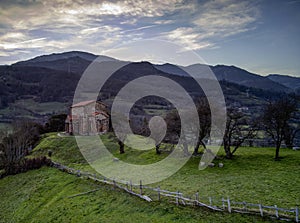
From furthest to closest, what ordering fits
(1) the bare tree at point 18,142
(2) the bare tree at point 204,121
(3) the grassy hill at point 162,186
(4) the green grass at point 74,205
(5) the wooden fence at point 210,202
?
(1) the bare tree at point 18,142
(2) the bare tree at point 204,121
(3) the grassy hill at point 162,186
(4) the green grass at point 74,205
(5) the wooden fence at point 210,202

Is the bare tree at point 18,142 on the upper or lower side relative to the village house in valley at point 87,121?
lower

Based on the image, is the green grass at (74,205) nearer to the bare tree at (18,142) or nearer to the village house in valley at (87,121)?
the bare tree at (18,142)

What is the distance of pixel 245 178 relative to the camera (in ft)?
77.6

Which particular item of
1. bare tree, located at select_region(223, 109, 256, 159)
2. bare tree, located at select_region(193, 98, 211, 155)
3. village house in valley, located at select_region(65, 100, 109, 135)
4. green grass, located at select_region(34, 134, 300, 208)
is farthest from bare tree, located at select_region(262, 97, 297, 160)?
village house in valley, located at select_region(65, 100, 109, 135)

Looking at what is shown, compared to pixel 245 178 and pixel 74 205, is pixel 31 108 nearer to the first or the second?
pixel 74 205

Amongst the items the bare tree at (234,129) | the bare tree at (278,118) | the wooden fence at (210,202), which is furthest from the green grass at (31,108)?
the bare tree at (278,118)

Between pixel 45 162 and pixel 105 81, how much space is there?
5820 inches

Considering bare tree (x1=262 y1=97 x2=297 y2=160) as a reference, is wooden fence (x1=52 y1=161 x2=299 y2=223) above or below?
below

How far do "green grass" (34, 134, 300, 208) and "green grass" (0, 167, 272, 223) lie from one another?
11.5 feet

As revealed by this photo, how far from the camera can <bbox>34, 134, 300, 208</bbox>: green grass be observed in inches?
757

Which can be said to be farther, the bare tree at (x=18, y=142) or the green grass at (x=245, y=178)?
the bare tree at (x=18, y=142)

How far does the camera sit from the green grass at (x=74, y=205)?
17453 mm

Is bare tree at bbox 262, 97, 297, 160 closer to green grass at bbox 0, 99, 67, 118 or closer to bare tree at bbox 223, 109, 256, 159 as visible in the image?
bare tree at bbox 223, 109, 256, 159

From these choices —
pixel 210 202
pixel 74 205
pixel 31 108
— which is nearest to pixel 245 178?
pixel 210 202
